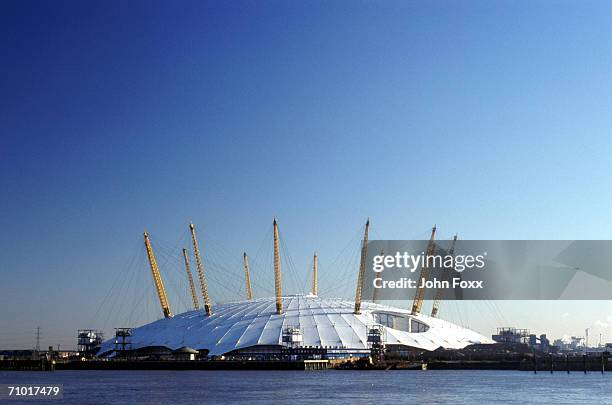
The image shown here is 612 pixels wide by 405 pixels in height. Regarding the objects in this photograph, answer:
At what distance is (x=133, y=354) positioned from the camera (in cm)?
16500

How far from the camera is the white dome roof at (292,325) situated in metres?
147

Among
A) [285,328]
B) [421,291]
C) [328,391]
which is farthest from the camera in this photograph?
[421,291]

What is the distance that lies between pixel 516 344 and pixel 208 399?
132 metres

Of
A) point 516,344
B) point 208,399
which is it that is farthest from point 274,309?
point 208,399

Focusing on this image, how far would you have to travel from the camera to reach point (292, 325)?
151 meters

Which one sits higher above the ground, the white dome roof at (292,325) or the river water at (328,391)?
the white dome roof at (292,325)

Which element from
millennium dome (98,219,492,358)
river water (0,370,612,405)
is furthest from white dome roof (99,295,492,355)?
river water (0,370,612,405)

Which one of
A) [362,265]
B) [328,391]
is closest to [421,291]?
[362,265]

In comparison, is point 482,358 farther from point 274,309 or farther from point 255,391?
point 255,391

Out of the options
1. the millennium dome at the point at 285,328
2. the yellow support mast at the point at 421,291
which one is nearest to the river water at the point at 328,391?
the millennium dome at the point at 285,328

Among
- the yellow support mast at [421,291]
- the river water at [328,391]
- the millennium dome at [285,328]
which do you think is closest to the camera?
the river water at [328,391]

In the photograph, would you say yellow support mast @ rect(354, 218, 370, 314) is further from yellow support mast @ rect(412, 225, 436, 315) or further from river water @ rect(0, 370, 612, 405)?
river water @ rect(0, 370, 612, 405)

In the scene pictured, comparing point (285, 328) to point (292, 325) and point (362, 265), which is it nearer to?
point (292, 325)

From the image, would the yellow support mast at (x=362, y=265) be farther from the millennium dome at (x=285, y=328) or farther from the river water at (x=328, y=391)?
the river water at (x=328, y=391)
